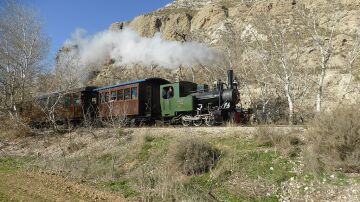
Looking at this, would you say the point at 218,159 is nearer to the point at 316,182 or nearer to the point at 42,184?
the point at 316,182

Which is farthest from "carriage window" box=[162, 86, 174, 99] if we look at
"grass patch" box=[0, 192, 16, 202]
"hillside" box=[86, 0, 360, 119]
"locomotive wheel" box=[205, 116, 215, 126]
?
"grass patch" box=[0, 192, 16, 202]

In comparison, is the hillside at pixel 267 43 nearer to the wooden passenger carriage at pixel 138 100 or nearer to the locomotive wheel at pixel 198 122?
the locomotive wheel at pixel 198 122

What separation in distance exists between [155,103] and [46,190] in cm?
1254

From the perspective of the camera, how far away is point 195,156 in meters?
13.2

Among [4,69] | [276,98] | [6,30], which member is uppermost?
[6,30]

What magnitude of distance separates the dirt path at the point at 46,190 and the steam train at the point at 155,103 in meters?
7.94

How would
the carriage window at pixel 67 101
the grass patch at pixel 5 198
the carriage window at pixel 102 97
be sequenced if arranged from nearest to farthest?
the grass patch at pixel 5 198, the carriage window at pixel 102 97, the carriage window at pixel 67 101

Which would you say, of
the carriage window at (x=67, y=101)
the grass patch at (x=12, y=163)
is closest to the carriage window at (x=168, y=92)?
the grass patch at (x=12, y=163)

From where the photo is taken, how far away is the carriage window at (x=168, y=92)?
73.4ft

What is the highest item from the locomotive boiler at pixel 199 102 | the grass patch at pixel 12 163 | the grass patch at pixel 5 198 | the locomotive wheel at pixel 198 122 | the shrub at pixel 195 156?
the locomotive boiler at pixel 199 102

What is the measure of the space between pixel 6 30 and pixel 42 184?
751 inches

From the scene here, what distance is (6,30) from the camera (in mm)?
28469

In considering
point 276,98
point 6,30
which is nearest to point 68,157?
point 6,30

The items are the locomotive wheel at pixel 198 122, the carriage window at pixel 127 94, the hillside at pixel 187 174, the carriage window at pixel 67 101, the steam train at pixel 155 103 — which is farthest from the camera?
the carriage window at pixel 67 101
